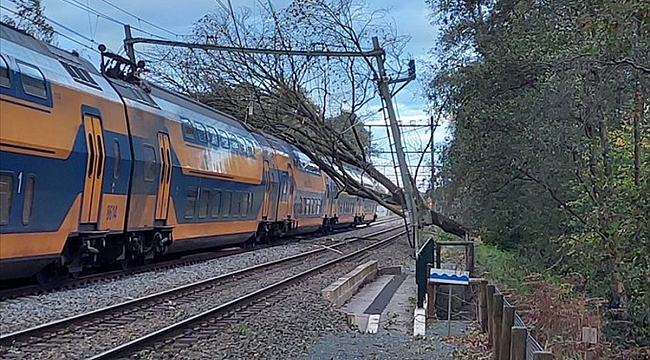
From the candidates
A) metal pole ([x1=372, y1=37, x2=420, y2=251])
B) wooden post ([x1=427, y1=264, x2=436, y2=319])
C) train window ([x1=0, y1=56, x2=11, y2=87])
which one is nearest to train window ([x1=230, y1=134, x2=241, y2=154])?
metal pole ([x1=372, y1=37, x2=420, y2=251])

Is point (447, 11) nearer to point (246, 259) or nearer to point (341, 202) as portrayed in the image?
point (246, 259)

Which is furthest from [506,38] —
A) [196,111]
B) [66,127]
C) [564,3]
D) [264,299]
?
[66,127]

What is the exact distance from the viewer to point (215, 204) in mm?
21344

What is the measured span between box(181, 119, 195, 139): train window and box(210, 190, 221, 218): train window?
2124mm

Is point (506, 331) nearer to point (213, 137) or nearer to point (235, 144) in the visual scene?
point (213, 137)

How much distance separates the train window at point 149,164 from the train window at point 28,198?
15.0ft

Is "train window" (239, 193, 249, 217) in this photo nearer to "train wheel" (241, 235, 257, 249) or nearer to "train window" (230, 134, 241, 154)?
"train window" (230, 134, 241, 154)

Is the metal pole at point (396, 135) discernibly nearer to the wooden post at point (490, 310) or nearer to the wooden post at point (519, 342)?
the wooden post at point (490, 310)

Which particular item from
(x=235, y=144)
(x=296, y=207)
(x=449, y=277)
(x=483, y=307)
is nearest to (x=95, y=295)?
(x=449, y=277)

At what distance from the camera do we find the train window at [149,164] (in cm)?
1622

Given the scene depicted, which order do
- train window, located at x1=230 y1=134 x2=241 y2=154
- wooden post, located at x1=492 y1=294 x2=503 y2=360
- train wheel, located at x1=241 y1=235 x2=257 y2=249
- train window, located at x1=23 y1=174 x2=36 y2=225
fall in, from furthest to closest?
1. train wheel, located at x1=241 y1=235 x2=257 y2=249
2. train window, located at x1=230 y1=134 x2=241 y2=154
3. train window, located at x1=23 y1=174 x2=36 y2=225
4. wooden post, located at x1=492 y1=294 x2=503 y2=360

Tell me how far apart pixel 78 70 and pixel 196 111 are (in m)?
7.08

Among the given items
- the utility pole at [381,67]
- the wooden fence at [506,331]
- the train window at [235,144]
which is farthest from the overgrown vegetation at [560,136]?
the train window at [235,144]

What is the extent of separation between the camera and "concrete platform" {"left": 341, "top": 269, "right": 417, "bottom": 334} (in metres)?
14.2
